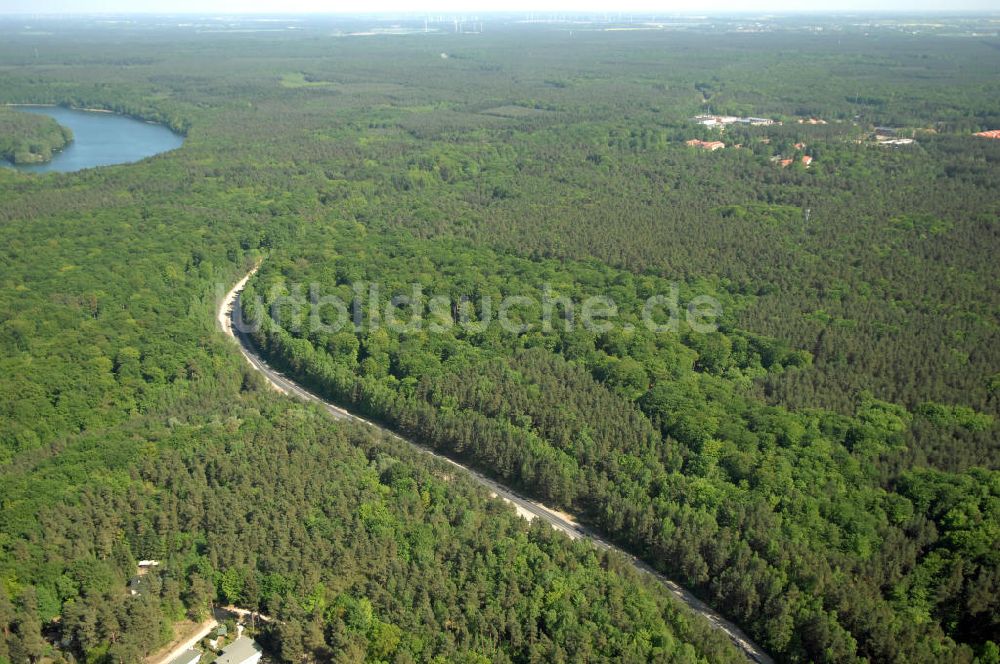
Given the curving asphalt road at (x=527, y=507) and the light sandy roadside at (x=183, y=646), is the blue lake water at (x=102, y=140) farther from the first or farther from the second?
the light sandy roadside at (x=183, y=646)

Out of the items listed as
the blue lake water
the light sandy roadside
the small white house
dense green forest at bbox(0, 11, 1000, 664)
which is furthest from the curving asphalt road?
the blue lake water

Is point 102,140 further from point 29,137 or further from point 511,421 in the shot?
point 511,421

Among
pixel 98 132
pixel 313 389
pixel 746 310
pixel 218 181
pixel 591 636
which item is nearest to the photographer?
pixel 591 636

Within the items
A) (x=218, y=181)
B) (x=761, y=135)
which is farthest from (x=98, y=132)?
(x=761, y=135)

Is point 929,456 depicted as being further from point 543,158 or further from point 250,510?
point 543,158

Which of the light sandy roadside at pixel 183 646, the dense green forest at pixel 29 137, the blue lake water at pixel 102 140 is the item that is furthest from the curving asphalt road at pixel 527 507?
the dense green forest at pixel 29 137

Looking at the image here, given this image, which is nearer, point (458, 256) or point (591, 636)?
point (591, 636)
